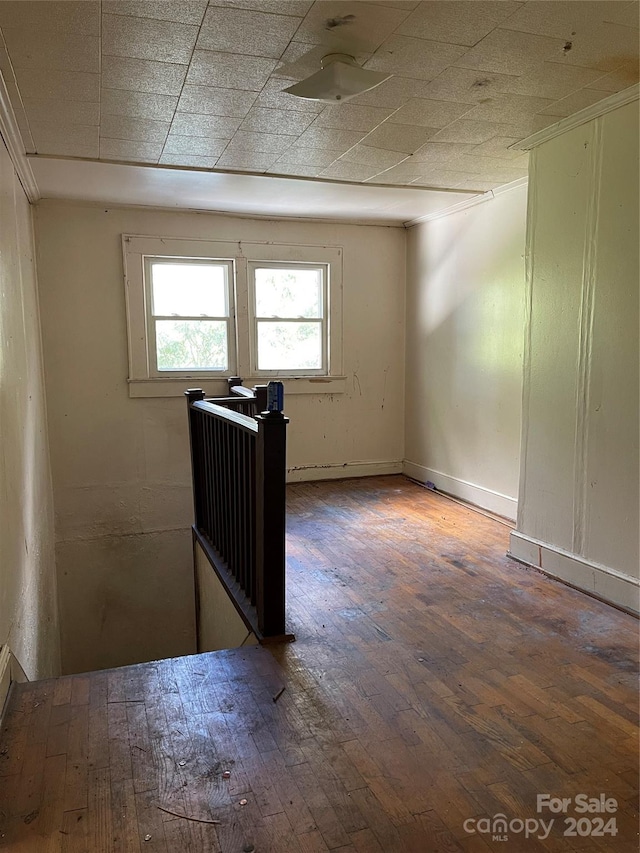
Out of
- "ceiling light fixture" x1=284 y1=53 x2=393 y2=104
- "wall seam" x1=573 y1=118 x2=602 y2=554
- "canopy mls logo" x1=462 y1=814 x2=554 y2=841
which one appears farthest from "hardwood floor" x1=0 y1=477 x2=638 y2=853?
"ceiling light fixture" x1=284 y1=53 x2=393 y2=104

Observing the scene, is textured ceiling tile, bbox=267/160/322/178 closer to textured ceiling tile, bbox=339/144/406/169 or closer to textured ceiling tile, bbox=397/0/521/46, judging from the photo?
textured ceiling tile, bbox=339/144/406/169

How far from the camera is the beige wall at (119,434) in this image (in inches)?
186

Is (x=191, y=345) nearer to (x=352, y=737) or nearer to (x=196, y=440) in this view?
(x=196, y=440)

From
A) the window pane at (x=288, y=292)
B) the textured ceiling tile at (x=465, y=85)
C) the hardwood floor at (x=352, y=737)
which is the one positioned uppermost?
the textured ceiling tile at (x=465, y=85)

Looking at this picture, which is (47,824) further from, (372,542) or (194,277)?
(194,277)

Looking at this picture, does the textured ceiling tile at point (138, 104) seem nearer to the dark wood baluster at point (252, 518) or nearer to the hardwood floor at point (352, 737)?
the dark wood baluster at point (252, 518)

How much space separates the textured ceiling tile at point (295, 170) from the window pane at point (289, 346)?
5.53ft

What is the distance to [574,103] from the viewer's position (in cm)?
272

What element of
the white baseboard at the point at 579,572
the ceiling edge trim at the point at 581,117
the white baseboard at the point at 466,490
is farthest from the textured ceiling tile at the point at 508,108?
the white baseboard at the point at 466,490

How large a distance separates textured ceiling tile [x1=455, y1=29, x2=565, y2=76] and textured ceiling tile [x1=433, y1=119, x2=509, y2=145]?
58cm

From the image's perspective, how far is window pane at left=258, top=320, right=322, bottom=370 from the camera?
5.38 m

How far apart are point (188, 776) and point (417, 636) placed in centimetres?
118

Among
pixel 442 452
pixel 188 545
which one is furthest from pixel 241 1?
pixel 188 545

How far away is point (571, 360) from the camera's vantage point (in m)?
3.03
